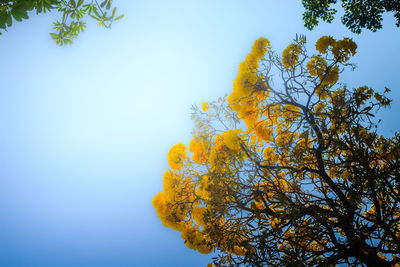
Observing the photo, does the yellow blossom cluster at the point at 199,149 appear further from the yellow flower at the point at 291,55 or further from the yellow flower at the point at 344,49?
the yellow flower at the point at 344,49

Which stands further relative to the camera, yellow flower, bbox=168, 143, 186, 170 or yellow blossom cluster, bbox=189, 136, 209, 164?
yellow flower, bbox=168, 143, 186, 170

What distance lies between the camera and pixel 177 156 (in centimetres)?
461

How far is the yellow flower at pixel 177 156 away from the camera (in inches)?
181

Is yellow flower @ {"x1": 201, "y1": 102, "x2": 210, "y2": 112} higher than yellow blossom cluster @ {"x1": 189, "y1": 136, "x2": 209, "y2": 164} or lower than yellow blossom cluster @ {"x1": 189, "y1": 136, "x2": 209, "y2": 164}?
higher

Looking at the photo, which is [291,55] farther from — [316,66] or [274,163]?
[274,163]

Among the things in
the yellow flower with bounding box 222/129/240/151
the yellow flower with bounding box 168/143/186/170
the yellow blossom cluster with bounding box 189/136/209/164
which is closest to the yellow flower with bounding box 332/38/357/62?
the yellow flower with bounding box 222/129/240/151

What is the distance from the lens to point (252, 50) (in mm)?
3932

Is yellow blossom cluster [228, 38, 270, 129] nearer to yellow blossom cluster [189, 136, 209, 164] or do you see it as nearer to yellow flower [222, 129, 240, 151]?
yellow flower [222, 129, 240, 151]

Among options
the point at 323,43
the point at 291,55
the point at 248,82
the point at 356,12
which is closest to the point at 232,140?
the point at 248,82

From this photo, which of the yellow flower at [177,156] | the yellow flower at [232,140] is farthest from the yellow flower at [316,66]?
the yellow flower at [177,156]

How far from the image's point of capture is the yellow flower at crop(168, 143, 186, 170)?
459 cm

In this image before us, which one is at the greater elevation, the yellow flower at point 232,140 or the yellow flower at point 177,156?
the yellow flower at point 177,156

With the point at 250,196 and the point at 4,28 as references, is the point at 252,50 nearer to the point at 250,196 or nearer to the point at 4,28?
the point at 250,196

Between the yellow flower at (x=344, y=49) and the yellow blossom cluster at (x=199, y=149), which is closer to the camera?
the yellow flower at (x=344, y=49)
